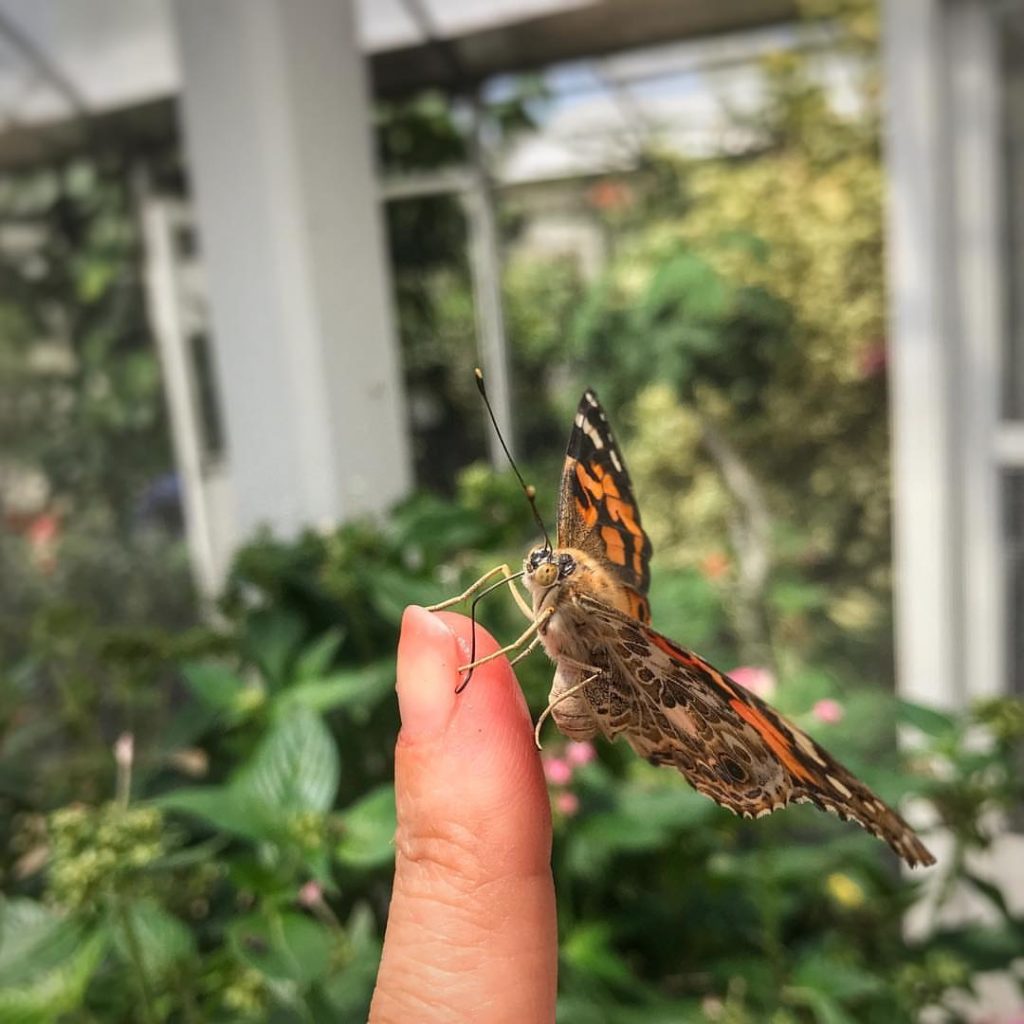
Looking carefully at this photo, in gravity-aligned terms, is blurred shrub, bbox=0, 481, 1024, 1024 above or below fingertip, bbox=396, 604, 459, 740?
below

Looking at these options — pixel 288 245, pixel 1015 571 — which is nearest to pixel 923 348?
pixel 1015 571

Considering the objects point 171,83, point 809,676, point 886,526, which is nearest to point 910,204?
point 886,526

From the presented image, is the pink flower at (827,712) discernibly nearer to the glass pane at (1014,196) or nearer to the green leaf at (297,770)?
the green leaf at (297,770)

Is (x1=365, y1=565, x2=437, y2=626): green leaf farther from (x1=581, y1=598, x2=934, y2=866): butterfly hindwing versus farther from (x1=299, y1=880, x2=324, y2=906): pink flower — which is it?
(x1=581, y1=598, x2=934, y2=866): butterfly hindwing

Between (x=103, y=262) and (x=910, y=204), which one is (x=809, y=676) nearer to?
(x=910, y=204)

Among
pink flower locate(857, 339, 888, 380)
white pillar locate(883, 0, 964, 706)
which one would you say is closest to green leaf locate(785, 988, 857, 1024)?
white pillar locate(883, 0, 964, 706)

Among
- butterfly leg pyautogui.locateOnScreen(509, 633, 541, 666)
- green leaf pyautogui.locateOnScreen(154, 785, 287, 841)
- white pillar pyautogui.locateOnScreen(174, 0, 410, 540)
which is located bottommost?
green leaf pyautogui.locateOnScreen(154, 785, 287, 841)

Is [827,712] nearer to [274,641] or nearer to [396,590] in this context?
[396,590]

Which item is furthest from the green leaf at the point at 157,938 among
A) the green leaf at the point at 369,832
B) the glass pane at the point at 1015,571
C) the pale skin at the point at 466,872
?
the glass pane at the point at 1015,571
